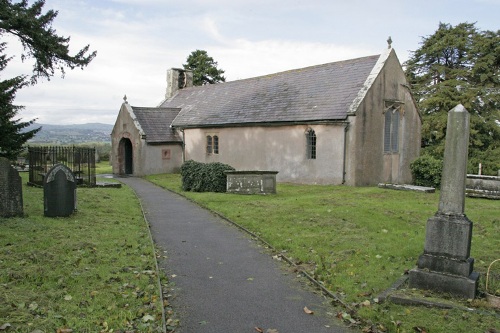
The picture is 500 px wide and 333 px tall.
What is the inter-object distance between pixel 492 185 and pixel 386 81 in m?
8.66

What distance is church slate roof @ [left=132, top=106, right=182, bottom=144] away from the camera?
32.4m

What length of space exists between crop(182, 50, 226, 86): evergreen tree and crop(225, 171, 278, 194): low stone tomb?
39905 millimetres

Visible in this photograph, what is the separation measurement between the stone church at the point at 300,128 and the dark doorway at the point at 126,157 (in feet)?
0.29

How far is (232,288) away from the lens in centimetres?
716

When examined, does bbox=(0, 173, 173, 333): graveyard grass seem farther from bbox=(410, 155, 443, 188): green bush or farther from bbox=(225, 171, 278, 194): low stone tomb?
bbox=(410, 155, 443, 188): green bush

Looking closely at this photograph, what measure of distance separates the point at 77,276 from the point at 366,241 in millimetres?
6941

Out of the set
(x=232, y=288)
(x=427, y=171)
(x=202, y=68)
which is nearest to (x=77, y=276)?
(x=232, y=288)

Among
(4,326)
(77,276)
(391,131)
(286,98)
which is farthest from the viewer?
(286,98)

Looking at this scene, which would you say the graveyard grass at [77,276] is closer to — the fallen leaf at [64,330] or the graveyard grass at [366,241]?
the fallen leaf at [64,330]

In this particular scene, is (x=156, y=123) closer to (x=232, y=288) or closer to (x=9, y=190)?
(x=9, y=190)

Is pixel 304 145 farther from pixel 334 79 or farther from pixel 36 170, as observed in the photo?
pixel 36 170

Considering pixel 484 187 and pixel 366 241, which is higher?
pixel 484 187

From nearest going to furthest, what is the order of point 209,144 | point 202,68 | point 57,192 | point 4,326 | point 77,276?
point 4,326 < point 77,276 < point 57,192 < point 209,144 < point 202,68

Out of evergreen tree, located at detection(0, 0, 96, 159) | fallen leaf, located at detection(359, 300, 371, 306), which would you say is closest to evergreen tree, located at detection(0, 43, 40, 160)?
evergreen tree, located at detection(0, 0, 96, 159)
